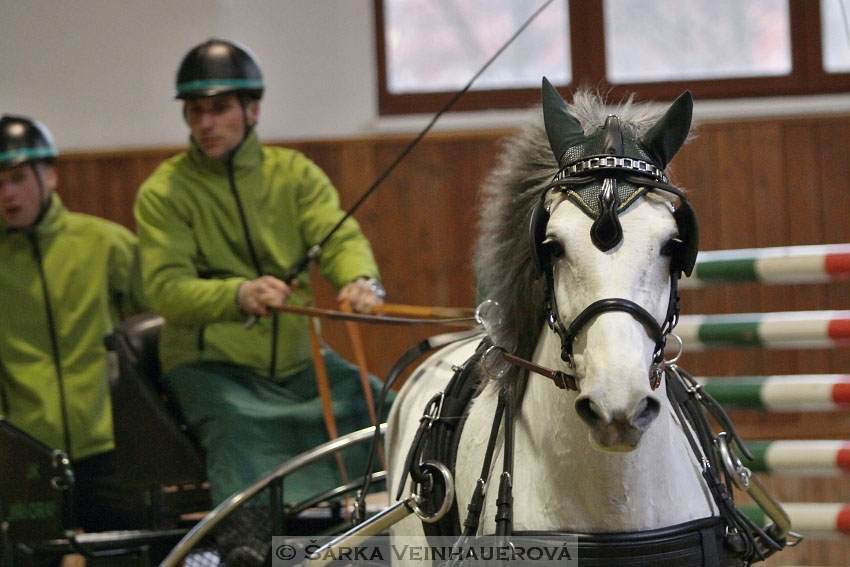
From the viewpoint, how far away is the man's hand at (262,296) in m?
2.55

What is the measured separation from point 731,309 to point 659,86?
1.18 meters

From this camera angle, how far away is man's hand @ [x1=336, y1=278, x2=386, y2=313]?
2.66 m

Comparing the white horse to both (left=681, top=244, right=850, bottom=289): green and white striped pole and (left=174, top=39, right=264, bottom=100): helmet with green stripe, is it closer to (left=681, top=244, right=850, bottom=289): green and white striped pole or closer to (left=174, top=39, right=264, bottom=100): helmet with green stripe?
(left=681, top=244, right=850, bottom=289): green and white striped pole

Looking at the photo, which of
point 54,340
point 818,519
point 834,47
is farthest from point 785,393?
point 834,47

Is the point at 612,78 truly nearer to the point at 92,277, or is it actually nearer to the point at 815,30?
the point at 815,30

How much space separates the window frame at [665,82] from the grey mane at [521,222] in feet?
12.3

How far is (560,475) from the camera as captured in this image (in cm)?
152

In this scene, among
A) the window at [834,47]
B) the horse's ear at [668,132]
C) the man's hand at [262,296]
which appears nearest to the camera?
the horse's ear at [668,132]

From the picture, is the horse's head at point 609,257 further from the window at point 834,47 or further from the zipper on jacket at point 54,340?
the window at point 834,47

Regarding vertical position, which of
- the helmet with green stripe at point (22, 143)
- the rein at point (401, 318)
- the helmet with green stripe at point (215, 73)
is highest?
the helmet with green stripe at point (215, 73)

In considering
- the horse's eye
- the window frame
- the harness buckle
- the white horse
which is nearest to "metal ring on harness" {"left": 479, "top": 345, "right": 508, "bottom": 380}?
the white horse

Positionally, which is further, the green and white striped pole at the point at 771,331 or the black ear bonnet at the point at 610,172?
the green and white striped pole at the point at 771,331

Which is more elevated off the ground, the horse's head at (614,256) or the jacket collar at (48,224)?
the jacket collar at (48,224)

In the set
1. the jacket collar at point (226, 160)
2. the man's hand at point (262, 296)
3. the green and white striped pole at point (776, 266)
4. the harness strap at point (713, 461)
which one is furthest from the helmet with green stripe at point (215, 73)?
the harness strap at point (713, 461)
